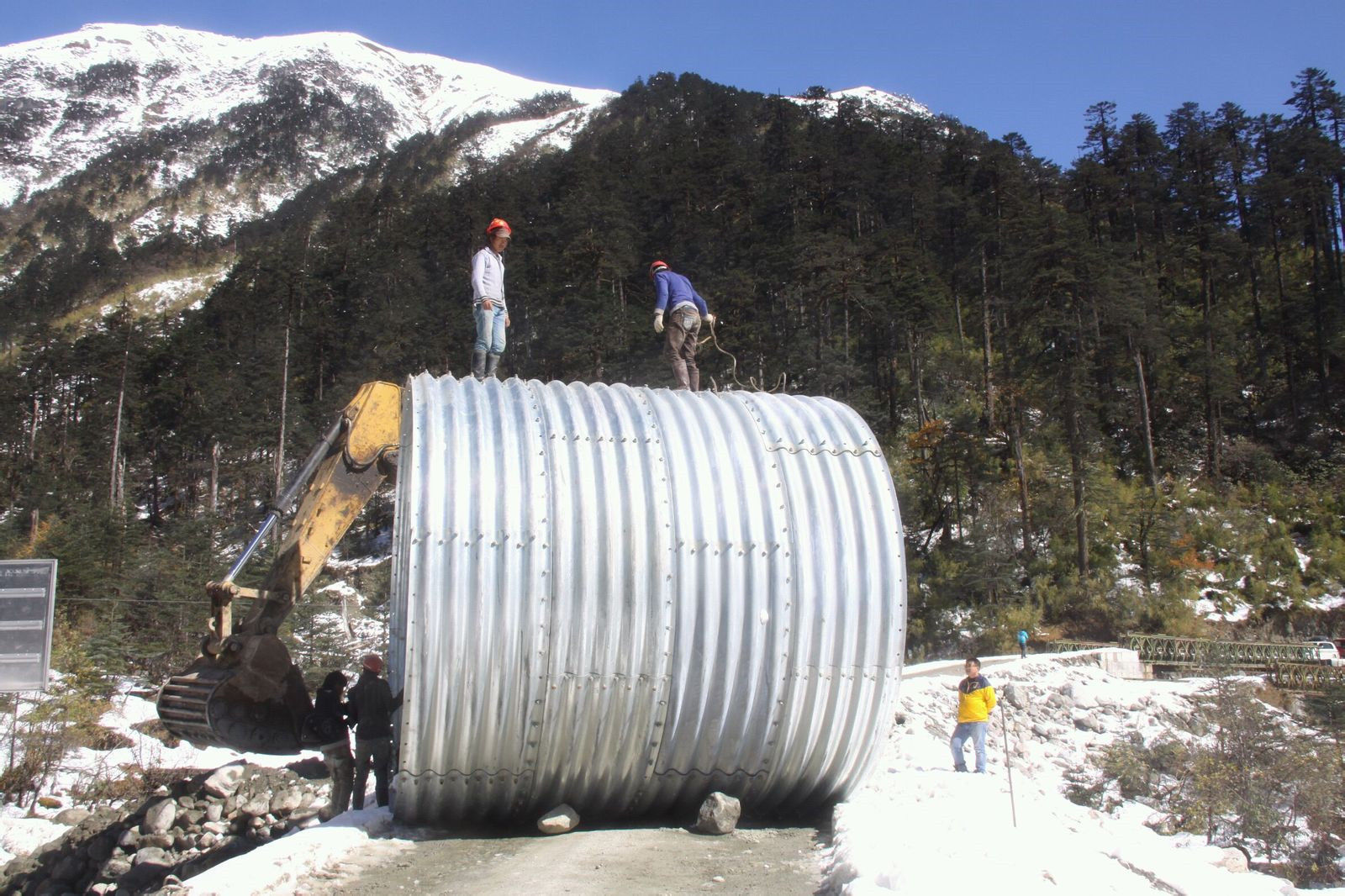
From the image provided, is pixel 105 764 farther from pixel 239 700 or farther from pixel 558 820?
pixel 558 820

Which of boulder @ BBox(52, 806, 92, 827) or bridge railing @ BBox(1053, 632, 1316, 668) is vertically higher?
bridge railing @ BBox(1053, 632, 1316, 668)

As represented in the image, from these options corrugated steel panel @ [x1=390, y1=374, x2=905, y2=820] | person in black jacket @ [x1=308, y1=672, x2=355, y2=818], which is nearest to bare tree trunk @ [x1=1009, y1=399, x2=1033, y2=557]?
corrugated steel panel @ [x1=390, y1=374, x2=905, y2=820]

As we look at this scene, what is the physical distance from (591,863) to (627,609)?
1.48 m

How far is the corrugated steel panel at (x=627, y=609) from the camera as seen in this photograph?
6250 millimetres

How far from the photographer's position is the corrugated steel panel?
6.25 m

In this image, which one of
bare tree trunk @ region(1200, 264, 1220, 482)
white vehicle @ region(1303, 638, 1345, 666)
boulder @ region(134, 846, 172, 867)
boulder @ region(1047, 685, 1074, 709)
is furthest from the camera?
bare tree trunk @ region(1200, 264, 1220, 482)

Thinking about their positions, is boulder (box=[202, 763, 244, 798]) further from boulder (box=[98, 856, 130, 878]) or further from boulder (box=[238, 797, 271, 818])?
boulder (box=[98, 856, 130, 878])

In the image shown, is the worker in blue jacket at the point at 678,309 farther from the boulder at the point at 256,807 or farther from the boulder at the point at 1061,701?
the boulder at the point at 1061,701

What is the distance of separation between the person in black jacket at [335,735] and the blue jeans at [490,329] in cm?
299

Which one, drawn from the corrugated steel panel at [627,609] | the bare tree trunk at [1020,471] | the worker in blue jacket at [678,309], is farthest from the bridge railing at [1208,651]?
the corrugated steel panel at [627,609]

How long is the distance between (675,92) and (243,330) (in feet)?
172

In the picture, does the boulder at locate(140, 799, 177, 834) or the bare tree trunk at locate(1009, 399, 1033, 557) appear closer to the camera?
the boulder at locate(140, 799, 177, 834)

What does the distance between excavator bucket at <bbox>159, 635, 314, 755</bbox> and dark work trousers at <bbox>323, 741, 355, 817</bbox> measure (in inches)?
13.7

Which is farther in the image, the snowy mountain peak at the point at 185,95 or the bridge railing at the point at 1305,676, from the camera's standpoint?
the snowy mountain peak at the point at 185,95
